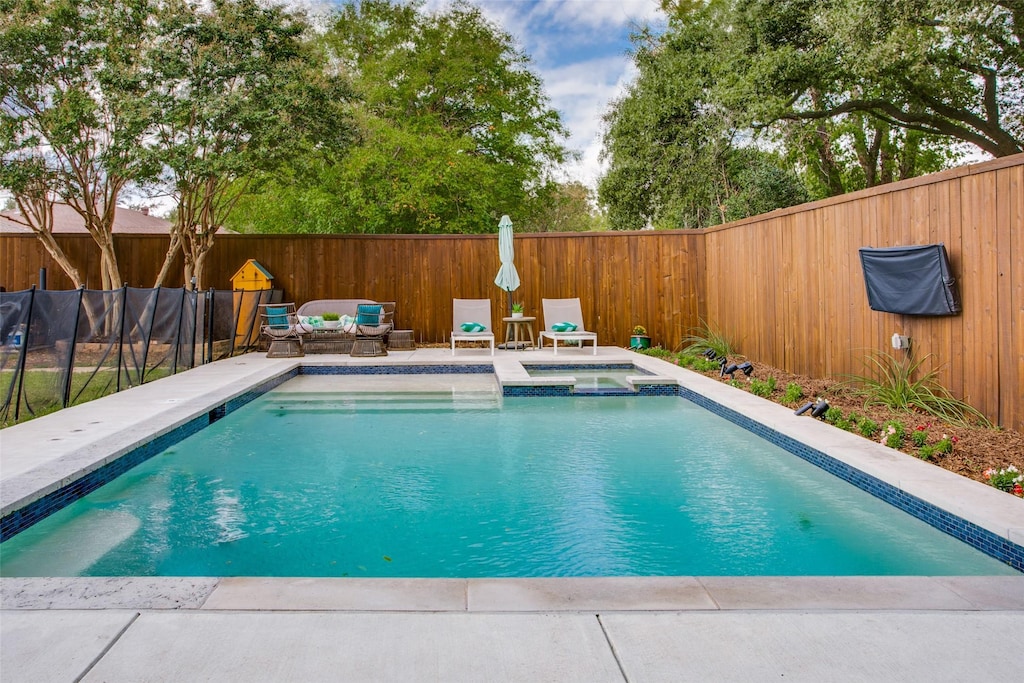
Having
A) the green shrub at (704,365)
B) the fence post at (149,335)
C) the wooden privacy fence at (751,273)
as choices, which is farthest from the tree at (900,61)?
the fence post at (149,335)

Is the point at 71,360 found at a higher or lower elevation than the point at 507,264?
lower

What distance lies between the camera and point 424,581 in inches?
99.3

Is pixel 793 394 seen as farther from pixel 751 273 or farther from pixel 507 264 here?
pixel 507 264

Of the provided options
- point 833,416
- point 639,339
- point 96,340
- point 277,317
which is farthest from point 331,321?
point 833,416

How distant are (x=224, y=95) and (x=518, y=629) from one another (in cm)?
960

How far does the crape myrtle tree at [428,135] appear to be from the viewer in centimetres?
1507

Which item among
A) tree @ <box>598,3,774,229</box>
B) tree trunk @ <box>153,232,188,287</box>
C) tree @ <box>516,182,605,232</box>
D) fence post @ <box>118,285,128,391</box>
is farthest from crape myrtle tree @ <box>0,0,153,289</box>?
tree @ <box>516,182,605,232</box>

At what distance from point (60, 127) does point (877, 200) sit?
366 inches

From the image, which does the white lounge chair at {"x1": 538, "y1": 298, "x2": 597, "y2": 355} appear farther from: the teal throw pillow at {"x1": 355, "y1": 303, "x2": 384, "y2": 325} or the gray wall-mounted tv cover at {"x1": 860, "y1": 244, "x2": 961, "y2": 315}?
the gray wall-mounted tv cover at {"x1": 860, "y1": 244, "x2": 961, "y2": 315}

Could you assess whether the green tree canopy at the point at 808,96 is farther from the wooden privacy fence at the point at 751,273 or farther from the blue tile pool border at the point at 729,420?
the blue tile pool border at the point at 729,420

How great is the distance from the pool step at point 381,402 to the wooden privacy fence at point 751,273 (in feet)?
10.9

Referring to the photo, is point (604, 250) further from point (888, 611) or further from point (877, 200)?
point (888, 611)

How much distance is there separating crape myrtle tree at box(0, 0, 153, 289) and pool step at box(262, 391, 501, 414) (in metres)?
4.58

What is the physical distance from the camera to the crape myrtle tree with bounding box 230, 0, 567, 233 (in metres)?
15.1
